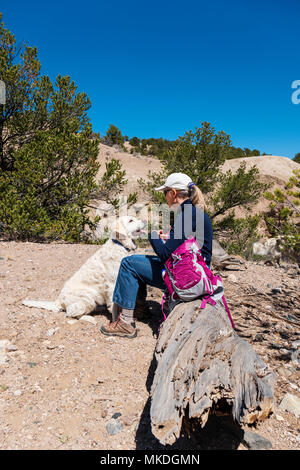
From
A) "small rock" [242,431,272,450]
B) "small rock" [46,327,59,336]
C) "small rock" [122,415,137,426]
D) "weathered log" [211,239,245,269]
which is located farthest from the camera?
"weathered log" [211,239,245,269]

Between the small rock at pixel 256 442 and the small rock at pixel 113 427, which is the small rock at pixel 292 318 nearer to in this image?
the small rock at pixel 256 442

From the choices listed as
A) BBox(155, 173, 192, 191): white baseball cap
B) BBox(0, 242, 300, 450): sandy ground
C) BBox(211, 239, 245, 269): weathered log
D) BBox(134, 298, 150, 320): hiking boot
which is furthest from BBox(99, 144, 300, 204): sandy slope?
BBox(155, 173, 192, 191): white baseball cap

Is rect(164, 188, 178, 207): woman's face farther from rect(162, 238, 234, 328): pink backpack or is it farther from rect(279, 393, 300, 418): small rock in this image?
rect(279, 393, 300, 418): small rock

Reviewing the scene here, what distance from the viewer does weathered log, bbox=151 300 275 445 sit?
1503 millimetres

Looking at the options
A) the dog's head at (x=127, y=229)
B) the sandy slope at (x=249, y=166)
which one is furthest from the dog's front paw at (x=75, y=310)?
the sandy slope at (x=249, y=166)

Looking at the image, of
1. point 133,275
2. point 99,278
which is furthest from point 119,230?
point 99,278

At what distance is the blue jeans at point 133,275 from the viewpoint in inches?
119

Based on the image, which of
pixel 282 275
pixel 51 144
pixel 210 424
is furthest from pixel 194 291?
pixel 51 144

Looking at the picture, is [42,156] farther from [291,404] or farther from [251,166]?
[251,166]

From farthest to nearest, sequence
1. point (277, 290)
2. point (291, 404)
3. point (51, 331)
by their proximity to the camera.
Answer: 1. point (277, 290)
2. point (51, 331)
3. point (291, 404)

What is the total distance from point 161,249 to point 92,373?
1269 millimetres

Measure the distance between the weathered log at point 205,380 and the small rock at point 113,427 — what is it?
492 mm

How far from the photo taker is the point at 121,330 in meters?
3.14
